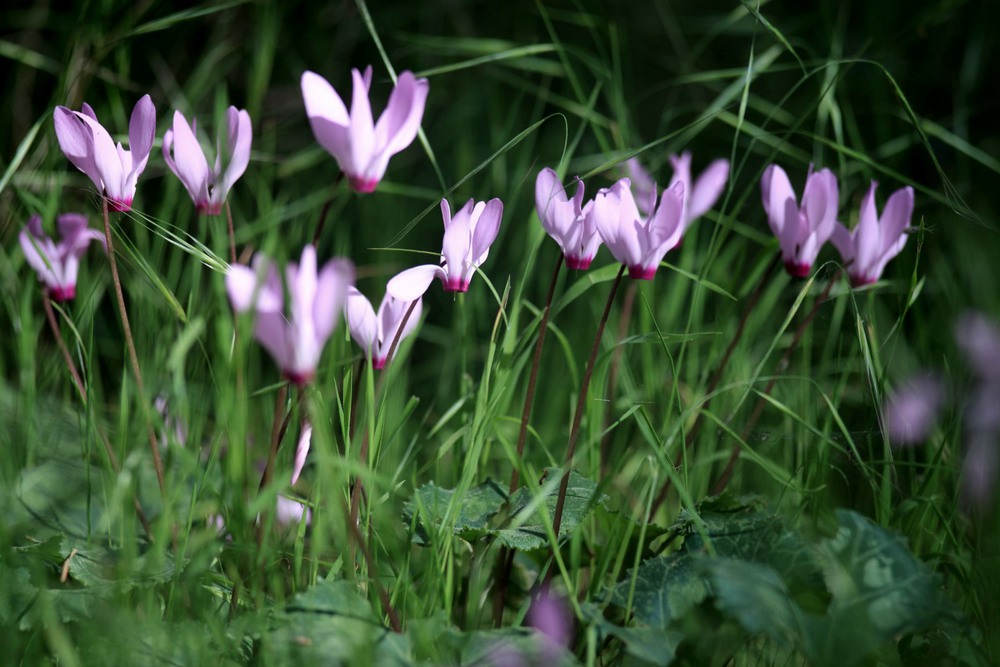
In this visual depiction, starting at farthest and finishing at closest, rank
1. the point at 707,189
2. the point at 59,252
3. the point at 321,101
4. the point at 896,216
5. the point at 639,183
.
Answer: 1. the point at 639,183
2. the point at 707,189
3. the point at 59,252
4. the point at 896,216
5. the point at 321,101

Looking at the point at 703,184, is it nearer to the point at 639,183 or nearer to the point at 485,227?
the point at 639,183

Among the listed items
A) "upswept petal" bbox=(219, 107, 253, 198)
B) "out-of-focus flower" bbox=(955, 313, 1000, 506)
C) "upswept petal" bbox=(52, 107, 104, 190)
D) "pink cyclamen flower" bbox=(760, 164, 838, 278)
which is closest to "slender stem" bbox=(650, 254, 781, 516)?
"pink cyclamen flower" bbox=(760, 164, 838, 278)

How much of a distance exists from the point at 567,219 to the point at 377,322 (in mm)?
219

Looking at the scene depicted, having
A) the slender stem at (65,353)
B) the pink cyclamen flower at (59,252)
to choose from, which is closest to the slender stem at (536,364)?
the slender stem at (65,353)

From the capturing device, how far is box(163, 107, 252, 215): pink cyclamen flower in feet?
2.68

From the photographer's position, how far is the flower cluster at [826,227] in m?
0.92

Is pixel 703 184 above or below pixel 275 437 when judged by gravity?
above

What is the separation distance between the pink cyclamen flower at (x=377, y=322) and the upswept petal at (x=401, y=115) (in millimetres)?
140

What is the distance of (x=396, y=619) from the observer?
0.77 m

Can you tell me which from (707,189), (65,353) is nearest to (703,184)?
(707,189)

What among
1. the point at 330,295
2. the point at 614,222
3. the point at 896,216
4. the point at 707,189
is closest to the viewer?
the point at 330,295

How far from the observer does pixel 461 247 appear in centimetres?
83

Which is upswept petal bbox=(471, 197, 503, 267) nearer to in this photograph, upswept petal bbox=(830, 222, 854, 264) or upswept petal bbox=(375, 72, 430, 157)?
upswept petal bbox=(375, 72, 430, 157)

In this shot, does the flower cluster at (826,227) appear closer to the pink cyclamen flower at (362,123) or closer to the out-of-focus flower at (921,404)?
the out-of-focus flower at (921,404)
